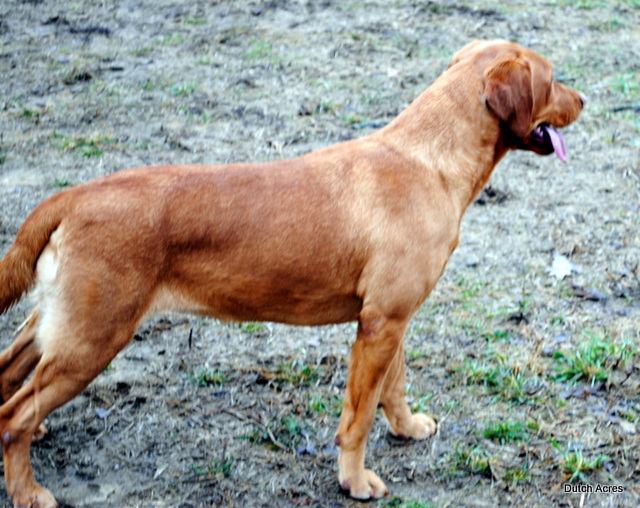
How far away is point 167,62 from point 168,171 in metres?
5.77

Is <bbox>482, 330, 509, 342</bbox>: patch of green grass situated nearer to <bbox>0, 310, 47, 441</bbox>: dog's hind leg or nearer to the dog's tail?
<bbox>0, 310, 47, 441</bbox>: dog's hind leg

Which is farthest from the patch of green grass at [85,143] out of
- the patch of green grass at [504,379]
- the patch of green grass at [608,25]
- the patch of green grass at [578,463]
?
the patch of green grass at [608,25]

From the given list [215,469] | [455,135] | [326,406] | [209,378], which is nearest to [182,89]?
[209,378]

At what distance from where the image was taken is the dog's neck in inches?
157

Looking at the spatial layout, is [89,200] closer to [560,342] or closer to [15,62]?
[560,342]

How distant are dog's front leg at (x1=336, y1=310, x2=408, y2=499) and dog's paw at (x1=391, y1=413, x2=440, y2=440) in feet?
1.35

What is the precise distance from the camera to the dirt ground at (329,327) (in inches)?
167

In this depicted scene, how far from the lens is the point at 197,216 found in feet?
12.2

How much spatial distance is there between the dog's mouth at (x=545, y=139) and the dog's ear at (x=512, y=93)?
265 millimetres

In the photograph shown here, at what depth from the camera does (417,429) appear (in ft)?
14.6

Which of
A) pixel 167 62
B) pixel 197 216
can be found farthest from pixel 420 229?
pixel 167 62

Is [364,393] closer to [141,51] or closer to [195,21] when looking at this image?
[141,51]

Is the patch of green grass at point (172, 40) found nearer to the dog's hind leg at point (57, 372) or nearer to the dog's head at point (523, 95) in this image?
the dog's head at point (523, 95)

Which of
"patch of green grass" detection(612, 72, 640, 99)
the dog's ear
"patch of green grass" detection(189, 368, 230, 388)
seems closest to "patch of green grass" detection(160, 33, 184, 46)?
"patch of green grass" detection(612, 72, 640, 99)
